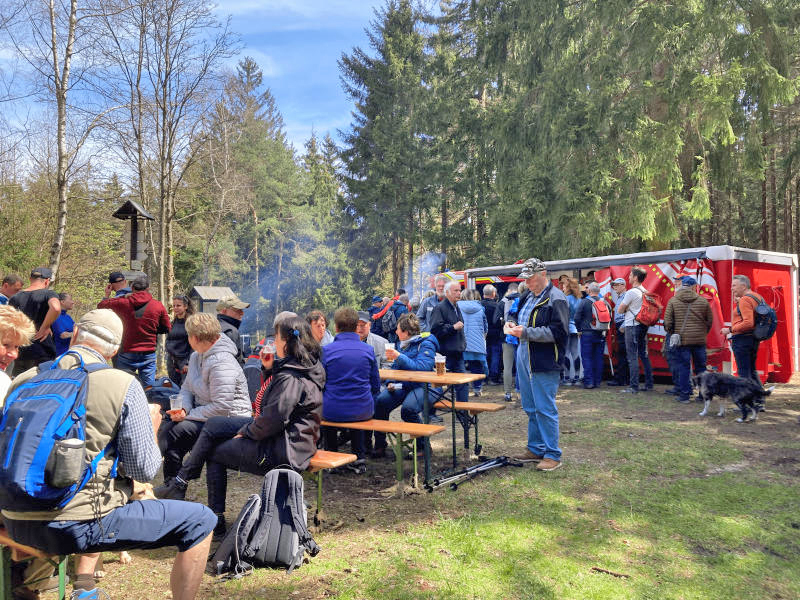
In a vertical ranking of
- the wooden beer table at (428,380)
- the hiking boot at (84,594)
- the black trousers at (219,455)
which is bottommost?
the hiking boot at (84,594)

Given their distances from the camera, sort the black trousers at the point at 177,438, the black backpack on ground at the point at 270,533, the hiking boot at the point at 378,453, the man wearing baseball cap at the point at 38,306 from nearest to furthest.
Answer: the black backpack on ground at the point at 270,533 → the black trousers at the point at 177,438 → the hiking boot at the point at 378,453 → the man wearing baseball cap at the point at 38,306

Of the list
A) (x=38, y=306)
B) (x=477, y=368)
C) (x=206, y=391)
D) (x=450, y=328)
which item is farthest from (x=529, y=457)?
(x=38, y=306)

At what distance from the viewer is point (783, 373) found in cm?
1034

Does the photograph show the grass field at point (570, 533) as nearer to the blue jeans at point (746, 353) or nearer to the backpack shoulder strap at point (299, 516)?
the backpack shoulder strap at point (299, 516)

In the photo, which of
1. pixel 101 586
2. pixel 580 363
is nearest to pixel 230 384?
pixel 101 586

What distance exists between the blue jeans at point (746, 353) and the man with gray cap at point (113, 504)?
772 centimetres

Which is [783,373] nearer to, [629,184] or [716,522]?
[629,184]

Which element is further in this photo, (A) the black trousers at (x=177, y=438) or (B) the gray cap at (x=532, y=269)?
(B) the gray cap at (x=532, y=269)

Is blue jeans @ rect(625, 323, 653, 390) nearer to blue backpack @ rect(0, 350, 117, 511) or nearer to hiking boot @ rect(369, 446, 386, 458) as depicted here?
hiking boot @ rect(369, 446, 386, 458)

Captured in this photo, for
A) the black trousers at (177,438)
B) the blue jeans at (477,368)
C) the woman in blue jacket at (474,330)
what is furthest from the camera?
the blue jeans at (477,368)

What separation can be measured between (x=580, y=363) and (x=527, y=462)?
18.2 feet

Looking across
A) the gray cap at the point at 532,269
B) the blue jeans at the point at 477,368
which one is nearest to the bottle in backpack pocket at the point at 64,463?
the gray cap at the point at 532,269

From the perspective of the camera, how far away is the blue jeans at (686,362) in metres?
8.55

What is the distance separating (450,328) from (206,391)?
3456mm
